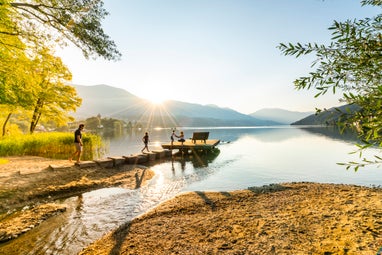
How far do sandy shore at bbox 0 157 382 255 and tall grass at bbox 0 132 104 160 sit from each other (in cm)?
1182

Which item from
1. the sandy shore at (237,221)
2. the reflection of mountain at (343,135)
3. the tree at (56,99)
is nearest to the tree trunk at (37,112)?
the tree at (56,99)

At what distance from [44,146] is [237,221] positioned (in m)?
23.3

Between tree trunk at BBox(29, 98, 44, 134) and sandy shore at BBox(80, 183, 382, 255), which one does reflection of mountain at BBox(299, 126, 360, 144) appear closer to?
sandy shore at BBox(80, 183, 382, 255)

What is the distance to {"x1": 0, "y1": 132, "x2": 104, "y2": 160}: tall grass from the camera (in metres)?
20.4

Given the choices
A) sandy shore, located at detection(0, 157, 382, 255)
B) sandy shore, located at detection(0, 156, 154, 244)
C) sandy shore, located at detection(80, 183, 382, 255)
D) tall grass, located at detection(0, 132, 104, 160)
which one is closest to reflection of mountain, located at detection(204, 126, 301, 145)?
tall grass, located at detection(0, 132, 104, 160)

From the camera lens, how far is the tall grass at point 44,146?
20.4 meters

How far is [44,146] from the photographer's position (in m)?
22.5

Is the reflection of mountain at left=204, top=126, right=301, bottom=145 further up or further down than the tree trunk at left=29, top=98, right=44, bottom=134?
further down

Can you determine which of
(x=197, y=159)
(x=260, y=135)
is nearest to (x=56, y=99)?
(x=197, y=159)

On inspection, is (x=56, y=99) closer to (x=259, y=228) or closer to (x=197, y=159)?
(x=197, y=159)

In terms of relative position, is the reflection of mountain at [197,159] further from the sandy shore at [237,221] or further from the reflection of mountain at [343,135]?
the reflection of mountain at [343,135]

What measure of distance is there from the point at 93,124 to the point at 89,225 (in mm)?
171759

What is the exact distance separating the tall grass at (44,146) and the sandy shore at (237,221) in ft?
38.8

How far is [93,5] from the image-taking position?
32.0 ft
